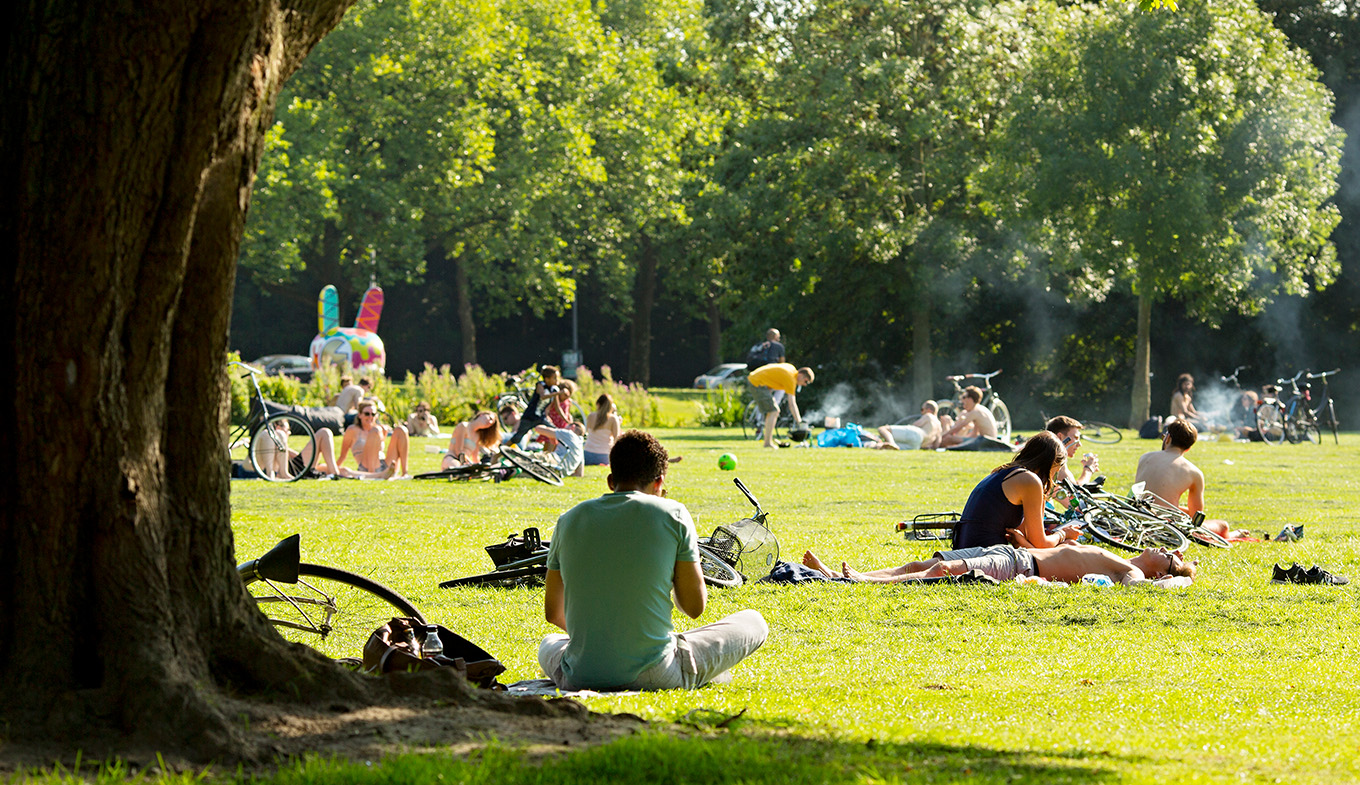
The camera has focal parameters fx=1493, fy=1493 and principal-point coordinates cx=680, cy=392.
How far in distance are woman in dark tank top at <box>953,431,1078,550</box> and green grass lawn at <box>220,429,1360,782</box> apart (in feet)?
2.05

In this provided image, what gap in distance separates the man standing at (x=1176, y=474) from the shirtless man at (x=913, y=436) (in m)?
14.4

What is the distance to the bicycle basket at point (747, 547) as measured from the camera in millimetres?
9617

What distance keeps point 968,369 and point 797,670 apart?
117 feet

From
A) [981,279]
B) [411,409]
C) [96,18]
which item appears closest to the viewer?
[96,18]

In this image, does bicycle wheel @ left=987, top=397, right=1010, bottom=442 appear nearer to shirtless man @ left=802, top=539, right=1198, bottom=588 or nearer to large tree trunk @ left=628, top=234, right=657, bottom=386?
shirtless man @ left=802, top=539, right=1198, bottom=588

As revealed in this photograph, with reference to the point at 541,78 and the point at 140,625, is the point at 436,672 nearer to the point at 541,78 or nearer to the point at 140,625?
the point at 140,625

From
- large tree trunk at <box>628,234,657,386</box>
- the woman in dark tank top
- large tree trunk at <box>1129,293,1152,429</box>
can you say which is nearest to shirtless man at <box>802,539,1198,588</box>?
the woman in dark tank top

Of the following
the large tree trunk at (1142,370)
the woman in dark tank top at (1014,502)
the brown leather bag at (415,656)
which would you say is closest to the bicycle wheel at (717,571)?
the woman in dark tank top at (1014,502)

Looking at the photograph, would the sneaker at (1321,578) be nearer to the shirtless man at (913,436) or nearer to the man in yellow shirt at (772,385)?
the shirtless man at (913,436)

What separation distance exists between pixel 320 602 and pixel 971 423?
20208 millimetres

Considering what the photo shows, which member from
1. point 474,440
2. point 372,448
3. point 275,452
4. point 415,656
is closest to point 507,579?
point 415,656

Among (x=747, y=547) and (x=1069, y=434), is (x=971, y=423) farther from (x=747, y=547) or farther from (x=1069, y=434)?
(x=747, y=547)

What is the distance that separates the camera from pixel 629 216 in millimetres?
51469

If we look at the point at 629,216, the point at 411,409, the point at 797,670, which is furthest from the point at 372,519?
the point at 629,216
